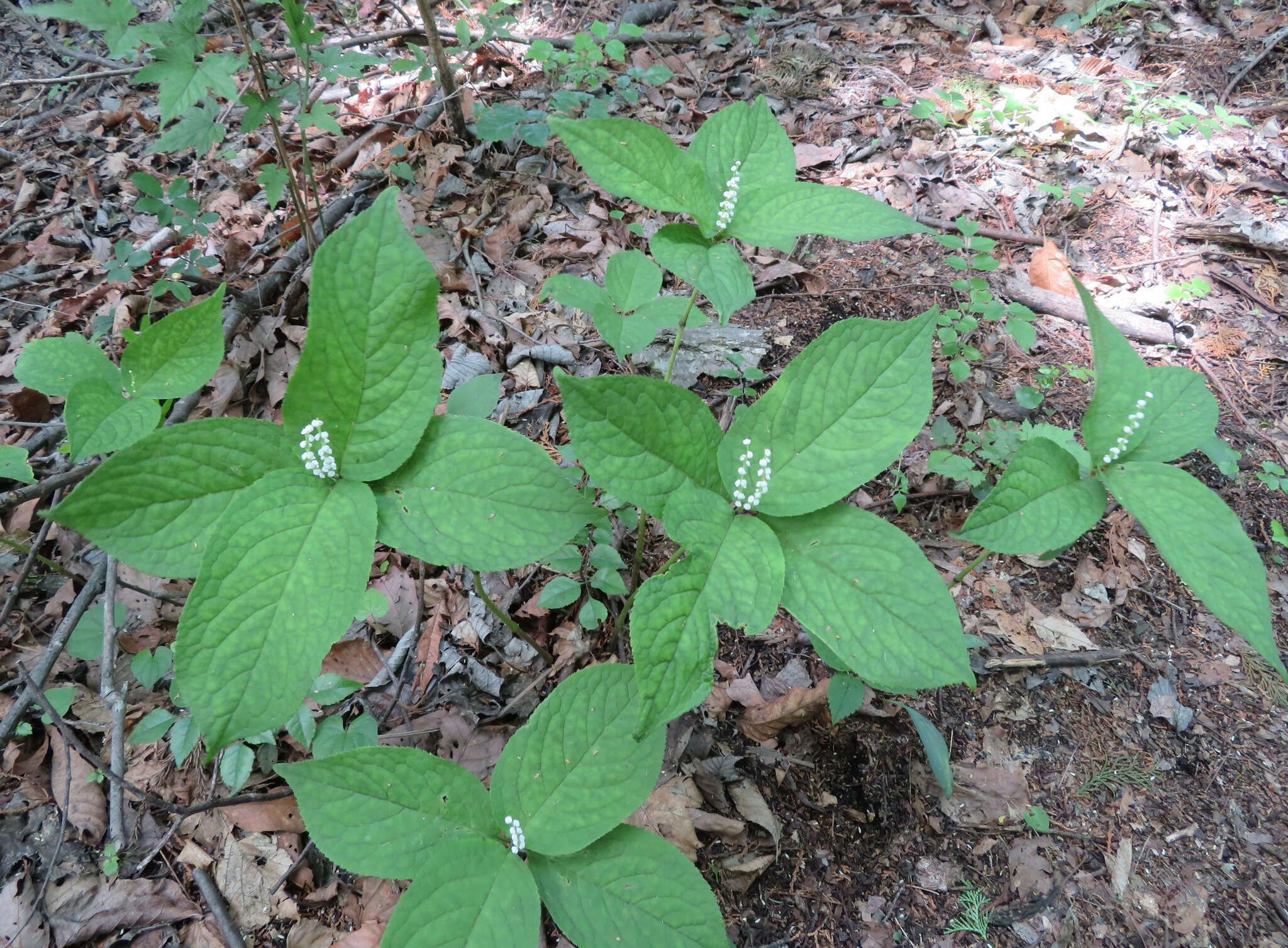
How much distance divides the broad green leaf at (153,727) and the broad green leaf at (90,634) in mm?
374

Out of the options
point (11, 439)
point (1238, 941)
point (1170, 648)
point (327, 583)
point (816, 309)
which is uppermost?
point (327, 583)

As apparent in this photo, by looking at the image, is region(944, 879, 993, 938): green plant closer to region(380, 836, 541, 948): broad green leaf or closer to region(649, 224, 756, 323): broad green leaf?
region(380, 836, 541, 948): broad green leaf

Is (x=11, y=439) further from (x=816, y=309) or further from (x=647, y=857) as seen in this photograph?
(x=816, y=309)

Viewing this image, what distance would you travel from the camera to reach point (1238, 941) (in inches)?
71.6

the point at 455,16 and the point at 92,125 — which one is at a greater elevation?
the point at 455,16

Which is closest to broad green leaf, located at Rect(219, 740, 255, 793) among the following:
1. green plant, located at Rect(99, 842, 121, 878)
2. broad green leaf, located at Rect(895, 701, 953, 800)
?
green plant, located at Rect(99, 842, 121, 878)

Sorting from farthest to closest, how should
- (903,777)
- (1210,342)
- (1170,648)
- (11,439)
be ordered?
(1210,342)
(11,439)
(1170,648)
(903,777)

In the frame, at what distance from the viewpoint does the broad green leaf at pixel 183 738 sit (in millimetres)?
2043

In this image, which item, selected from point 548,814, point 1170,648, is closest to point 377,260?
point 548,814

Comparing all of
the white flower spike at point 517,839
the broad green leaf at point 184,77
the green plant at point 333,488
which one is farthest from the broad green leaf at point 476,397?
the broad green leaf at point 184,77

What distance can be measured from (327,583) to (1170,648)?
291cm

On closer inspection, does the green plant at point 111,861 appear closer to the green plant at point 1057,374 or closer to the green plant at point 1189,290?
the green plant at point 1057,374

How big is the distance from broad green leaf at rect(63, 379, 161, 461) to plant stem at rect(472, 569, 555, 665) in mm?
1052

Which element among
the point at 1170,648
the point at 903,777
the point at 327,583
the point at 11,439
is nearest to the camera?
the point at 327,583
